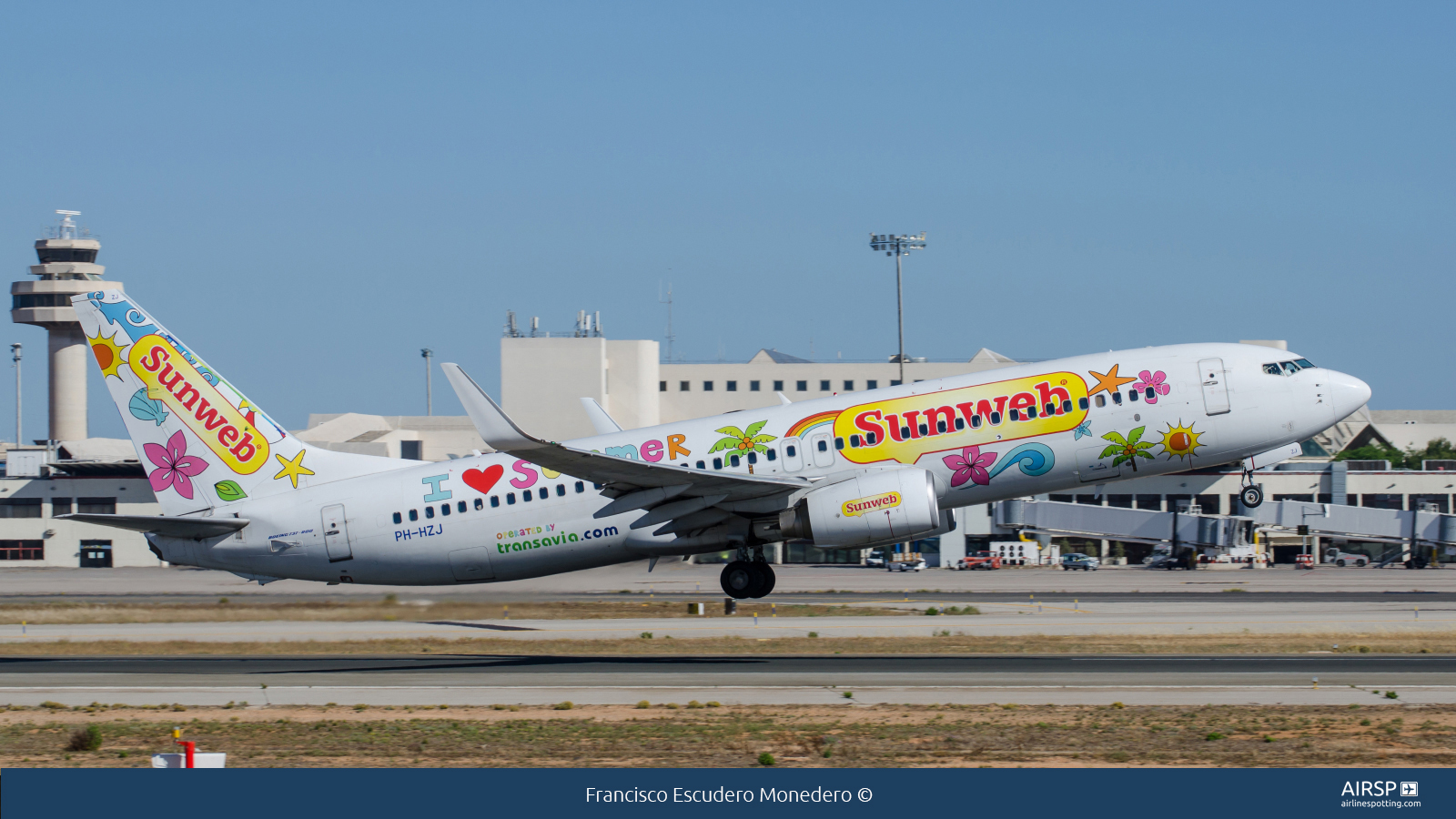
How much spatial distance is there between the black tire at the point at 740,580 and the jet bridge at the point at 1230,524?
176ft

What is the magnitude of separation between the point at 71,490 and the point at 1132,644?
84.1m

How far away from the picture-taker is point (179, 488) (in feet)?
114

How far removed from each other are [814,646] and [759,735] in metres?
15.4

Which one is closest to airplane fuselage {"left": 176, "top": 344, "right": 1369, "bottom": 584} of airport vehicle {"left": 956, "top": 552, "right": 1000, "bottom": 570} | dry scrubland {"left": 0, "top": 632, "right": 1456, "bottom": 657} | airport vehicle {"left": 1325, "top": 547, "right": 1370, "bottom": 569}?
dry scrubland {"left": 0, "top": 632, "right": 1456, "bottom": 657}

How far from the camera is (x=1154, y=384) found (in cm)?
3125

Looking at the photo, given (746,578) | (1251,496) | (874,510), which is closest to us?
(874,510)

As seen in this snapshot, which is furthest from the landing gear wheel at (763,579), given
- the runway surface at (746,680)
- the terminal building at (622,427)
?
the terminal building at (622,427)

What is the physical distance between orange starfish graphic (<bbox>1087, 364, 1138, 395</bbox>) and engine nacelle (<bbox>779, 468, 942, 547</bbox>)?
4.49 m

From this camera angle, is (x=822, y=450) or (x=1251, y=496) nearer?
(x=822, y=450)

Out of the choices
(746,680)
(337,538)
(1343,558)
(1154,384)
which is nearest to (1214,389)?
(1154,384)

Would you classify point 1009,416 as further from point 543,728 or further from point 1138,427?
point 543,728

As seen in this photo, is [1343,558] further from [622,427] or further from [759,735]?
[759,735]

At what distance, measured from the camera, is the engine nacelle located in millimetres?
30203

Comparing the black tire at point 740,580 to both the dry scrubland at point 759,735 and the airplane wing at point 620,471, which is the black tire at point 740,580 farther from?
the dry scrubland at point 759,735
